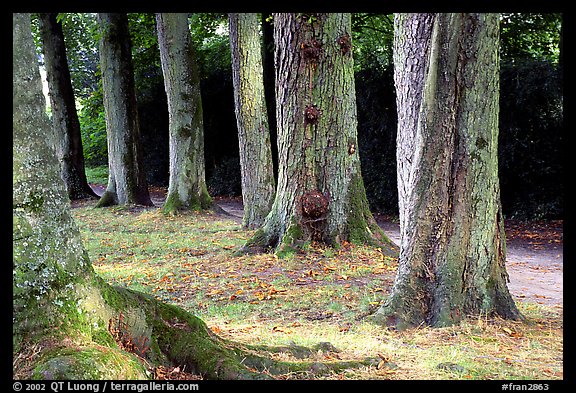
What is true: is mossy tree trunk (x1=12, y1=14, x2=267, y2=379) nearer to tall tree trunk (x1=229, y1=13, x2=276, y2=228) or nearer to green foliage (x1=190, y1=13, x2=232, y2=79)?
tall tree trunk (x1=229, y1=13, x2=276, y2=228)

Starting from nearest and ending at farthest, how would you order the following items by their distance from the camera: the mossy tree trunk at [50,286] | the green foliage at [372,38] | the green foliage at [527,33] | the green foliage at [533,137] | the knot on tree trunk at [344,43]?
the mossy tree trunk at [50,286], the knot on tree trunk at [344,43], the green foliage at [533,137], the green foliage at [527,33], the green foliage at [372,38]

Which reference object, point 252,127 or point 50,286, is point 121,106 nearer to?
point 252,127

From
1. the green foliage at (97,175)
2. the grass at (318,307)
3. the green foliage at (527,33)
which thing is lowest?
the grass at (318,307)

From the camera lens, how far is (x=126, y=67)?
17.5m

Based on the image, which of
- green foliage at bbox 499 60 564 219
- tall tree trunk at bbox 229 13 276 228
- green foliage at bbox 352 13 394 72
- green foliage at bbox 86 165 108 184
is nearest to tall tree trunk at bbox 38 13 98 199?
tall tree trunk at bbox 229 13 276 228

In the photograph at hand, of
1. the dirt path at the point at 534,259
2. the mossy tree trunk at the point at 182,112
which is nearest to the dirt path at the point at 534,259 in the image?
the dirt path at the point at 534,259

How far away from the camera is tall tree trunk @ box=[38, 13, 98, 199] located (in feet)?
65.9

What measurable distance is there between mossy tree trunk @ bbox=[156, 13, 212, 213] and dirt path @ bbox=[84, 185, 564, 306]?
1.52 m

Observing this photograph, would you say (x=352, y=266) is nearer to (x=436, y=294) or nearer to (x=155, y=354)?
(x=436, y=294)

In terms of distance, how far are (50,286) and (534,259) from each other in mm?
9237

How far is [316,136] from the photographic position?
9.74m

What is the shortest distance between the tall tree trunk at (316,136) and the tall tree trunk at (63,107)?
500 inches

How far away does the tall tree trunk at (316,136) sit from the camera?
9.67 meters

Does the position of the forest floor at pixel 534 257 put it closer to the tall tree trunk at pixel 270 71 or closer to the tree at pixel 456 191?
the tree at pixel 456 191
